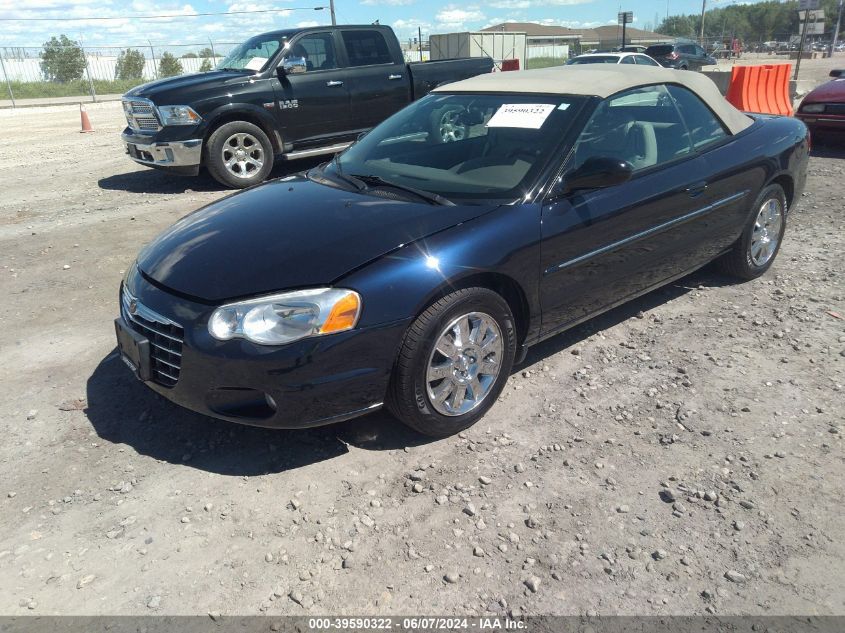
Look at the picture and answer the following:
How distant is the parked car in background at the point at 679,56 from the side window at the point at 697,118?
885 inches

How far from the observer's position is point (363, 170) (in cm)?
395

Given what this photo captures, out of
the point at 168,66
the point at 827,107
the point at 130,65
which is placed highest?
the point at 130,65

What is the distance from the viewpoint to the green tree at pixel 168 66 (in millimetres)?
33281

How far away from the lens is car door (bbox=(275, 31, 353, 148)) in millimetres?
8539

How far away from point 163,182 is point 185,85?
5.22 feet

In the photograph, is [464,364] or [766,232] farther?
[766,232]

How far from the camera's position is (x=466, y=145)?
3857mm

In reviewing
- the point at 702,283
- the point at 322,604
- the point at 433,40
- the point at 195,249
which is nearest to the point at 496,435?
the point at 322,604

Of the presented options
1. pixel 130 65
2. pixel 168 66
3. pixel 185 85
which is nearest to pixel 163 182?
pixel 185 85

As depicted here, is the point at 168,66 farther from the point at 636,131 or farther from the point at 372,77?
the point at 636,131

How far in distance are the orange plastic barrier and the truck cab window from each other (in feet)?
24.0

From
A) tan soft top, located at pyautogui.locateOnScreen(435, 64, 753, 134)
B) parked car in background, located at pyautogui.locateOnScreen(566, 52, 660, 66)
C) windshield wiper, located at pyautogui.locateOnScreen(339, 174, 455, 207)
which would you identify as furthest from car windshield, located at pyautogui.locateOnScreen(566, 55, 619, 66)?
windshield wiper, located at pyautogui.locateOnScreen(339, 174, 455, 207)

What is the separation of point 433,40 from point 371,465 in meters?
34.6

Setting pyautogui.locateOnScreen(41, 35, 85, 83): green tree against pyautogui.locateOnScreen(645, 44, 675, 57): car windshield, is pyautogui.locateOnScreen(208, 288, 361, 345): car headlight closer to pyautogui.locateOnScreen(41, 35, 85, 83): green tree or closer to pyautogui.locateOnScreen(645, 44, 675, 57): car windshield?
pyautogui.locateOnScreen(645, 44, 675, 57): car windshield
